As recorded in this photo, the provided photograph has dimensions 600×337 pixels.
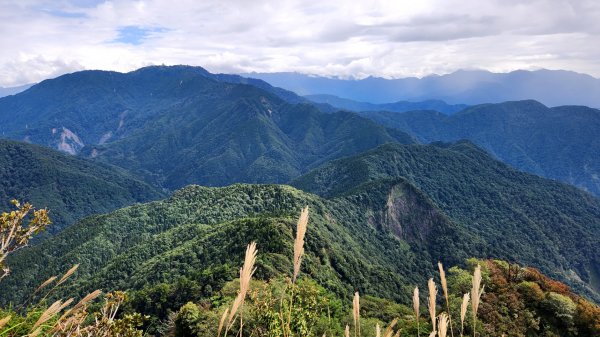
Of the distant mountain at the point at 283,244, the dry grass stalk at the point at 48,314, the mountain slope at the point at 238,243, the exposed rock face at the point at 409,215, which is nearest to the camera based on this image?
the dry grass stalk at the point at 48,314

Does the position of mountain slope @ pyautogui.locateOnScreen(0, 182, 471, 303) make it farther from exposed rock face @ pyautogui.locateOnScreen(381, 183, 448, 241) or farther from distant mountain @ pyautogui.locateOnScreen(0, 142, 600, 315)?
exposed rock face @ pyautogui.locateOnScreen(381, 183, 448, 241)

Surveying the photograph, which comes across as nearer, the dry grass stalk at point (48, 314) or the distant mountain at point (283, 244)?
the dry grass stalk at point (48, 314)

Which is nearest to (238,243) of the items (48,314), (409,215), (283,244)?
(283,244)

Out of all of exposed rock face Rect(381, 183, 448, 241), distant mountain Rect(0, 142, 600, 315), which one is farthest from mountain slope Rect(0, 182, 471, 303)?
exposed rock face Rect(381, 183, 448, 241)

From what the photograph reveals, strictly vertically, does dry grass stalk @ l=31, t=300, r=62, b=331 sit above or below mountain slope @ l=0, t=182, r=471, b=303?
above

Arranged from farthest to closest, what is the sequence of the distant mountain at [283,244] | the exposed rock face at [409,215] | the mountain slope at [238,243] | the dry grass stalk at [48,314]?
the exposed rock face at [409,215] → the distant mountain at [283,244] → the mountain slope at [238,243] → the dry grass stalk at [48,314]

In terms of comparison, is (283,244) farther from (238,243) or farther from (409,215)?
(409,215)

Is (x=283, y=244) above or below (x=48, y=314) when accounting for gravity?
below

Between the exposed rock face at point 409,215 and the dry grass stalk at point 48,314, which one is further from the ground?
the dry grass stalk at point 48,314

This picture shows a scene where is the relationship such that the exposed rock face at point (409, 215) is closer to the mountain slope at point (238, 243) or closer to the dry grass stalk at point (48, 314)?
the mountain slope at point (238, 243)

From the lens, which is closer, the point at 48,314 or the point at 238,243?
the point at 48,314

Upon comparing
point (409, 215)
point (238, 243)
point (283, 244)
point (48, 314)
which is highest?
point (48, 314)

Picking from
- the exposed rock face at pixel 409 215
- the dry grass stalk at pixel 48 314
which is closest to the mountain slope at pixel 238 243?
the exposed rock face at pixel 409 215
